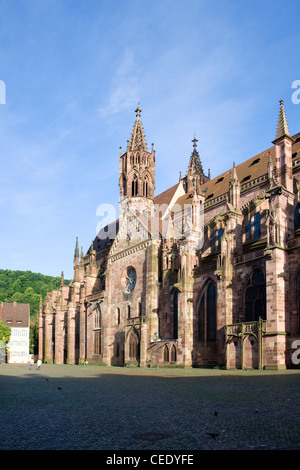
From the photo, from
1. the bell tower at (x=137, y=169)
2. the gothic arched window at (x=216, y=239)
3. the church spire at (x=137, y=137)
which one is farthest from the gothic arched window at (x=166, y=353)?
the church spire at (x=137, y=137)

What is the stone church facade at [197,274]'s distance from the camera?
1129 inches

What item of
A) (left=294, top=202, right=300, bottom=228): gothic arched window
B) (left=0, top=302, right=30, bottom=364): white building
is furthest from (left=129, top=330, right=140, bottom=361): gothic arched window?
(left=0, top=302, right=30, bottom=364): white building

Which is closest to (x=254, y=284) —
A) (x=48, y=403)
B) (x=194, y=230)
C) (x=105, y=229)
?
(x=194, y=230)

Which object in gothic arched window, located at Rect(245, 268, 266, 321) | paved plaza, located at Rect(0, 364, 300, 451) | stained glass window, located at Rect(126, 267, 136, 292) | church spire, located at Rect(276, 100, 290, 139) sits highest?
church spire, located at Rect(276, 100, 290, 139)

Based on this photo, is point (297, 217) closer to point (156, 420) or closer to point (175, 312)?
point (175, 312)

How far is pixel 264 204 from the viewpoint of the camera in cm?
3884

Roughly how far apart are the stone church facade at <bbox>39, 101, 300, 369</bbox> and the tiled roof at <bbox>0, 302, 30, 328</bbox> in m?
22.0

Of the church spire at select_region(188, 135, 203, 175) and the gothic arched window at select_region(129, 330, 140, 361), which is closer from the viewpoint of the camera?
the gothic arched window at select_region(129, 330, 140, 361)

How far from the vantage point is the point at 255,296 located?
31.7 meters

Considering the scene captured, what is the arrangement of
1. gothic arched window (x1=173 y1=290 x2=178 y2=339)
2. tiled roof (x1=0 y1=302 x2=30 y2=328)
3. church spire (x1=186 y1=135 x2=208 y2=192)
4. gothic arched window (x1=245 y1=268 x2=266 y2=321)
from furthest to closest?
1. tiled roof (x1=0 y1=302 x2=30 y2=328)
2. church spire (x1=186 y1=135 x2=208 y2=192)
3. gothic arched window (x1=173 y1=290 x2=178 y2=339)
4. gothic arched window (x1=245 y1=268 x2=266 y2=321)

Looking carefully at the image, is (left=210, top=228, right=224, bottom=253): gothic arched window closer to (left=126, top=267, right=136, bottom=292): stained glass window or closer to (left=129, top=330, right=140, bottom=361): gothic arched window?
(left=126, top=267, right=136, bottom=292): stained glass window

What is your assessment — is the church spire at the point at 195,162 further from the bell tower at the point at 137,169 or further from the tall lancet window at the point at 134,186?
the tall lancet window at the point at 134,186

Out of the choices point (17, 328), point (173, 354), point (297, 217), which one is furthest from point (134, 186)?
point (17, 328)

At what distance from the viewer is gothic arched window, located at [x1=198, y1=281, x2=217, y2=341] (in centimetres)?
3588
